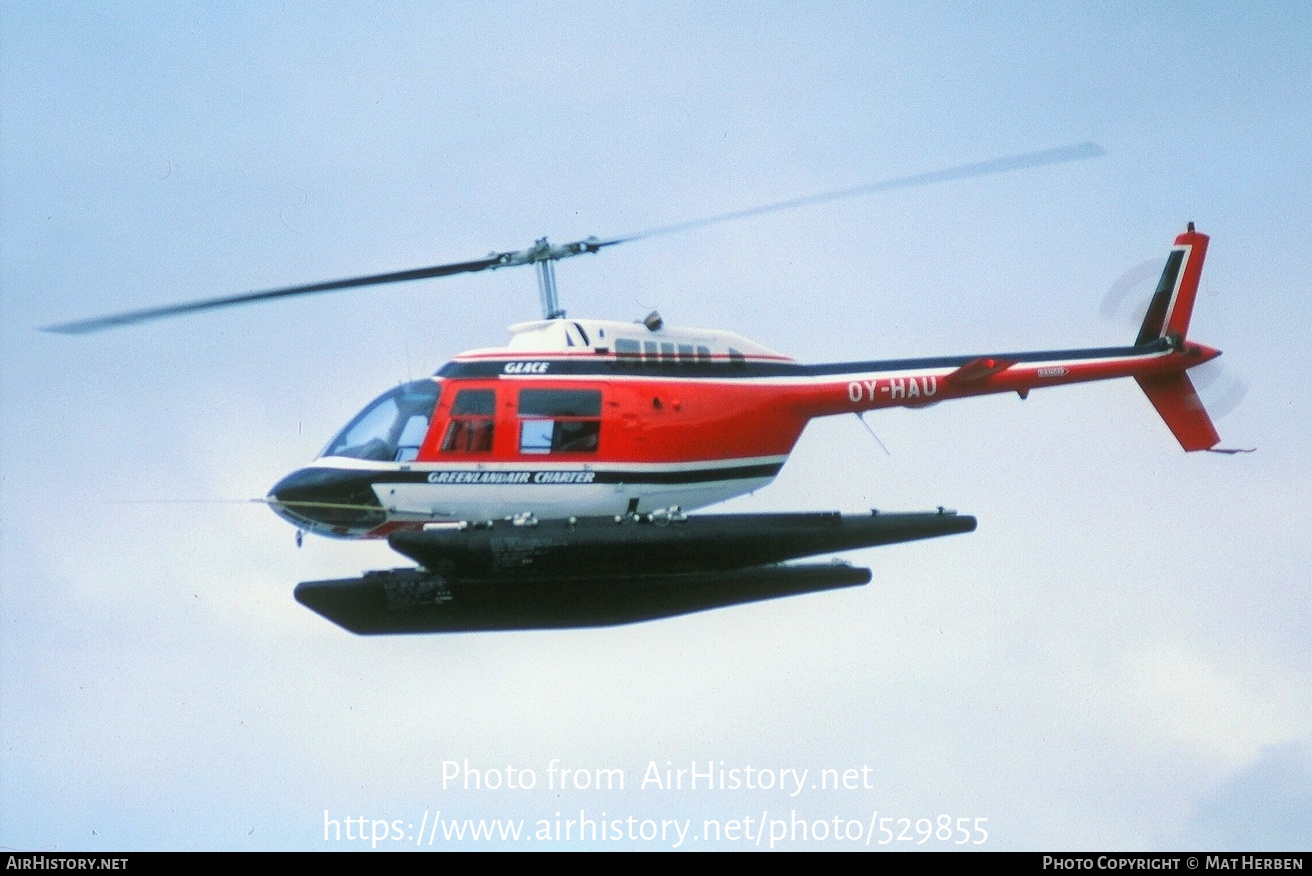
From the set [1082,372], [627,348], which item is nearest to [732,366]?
[627,348]

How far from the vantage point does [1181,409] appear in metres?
27.1

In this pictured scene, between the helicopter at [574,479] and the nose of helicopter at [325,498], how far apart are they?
24 millimetres

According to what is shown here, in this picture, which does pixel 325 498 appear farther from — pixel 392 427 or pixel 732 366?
pixel 732 366

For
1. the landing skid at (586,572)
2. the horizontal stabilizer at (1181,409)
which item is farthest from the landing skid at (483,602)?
the horizontal stabilizer at (1181,409)

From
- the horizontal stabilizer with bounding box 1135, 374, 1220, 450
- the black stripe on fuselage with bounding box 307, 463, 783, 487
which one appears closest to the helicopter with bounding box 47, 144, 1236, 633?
the black stripe on fuselage with bounding box 307, 463, 783, 487

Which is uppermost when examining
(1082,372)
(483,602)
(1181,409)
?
(1082,372)

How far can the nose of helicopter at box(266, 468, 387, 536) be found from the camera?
77.3ft

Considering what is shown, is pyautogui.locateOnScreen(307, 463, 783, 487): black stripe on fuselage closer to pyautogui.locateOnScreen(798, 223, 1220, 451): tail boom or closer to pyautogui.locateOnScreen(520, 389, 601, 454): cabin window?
pyautogui.locateOnScreen(520, 389, 601, 454): cabin window

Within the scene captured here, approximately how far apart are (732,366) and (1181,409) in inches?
260

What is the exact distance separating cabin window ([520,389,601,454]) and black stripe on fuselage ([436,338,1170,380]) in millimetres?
305

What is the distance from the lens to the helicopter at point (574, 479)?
77.4ft

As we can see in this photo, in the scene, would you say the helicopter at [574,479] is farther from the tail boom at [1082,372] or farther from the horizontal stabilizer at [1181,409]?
the horizontal stabilizer at [1181,409]
